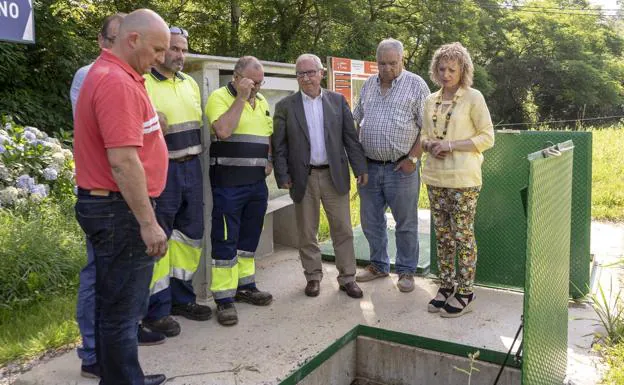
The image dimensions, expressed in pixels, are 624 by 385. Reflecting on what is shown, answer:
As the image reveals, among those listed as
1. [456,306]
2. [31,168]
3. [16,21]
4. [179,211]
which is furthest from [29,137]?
[456,306]

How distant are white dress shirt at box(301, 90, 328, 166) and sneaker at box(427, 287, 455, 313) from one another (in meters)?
1.28

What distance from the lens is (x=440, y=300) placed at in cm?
402

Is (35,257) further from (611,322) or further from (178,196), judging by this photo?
(611,322)

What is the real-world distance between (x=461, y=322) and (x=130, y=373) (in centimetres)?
218

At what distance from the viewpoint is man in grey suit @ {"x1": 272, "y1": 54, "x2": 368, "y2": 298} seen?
4.09m

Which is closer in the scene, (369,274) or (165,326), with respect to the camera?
(165,326)

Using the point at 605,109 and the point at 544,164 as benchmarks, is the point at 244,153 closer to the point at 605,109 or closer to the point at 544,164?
the point at 544,164

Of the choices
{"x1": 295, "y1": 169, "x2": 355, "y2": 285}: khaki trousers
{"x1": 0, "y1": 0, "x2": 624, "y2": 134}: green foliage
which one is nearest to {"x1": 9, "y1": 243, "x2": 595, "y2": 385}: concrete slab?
{"x1": 295, "y1": 169, "x2": 355, "y2": 285}: khaki trousers

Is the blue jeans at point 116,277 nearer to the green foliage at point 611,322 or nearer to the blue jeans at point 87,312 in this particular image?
the blue jeans at point 87,312

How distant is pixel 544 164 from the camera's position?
8.03 feet

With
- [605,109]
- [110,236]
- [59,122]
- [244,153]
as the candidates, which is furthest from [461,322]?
[605,109]

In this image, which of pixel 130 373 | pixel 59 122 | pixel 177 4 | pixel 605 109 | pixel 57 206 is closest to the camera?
pixel 130 373

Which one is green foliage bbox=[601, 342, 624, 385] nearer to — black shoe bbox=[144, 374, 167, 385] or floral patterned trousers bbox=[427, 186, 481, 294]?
floral patterned trousers bbox=[427, 186, 481, 294]

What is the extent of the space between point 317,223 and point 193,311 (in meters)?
1.11
